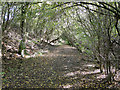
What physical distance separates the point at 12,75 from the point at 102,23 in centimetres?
425

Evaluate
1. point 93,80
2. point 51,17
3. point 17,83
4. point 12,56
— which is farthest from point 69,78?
point 12,56

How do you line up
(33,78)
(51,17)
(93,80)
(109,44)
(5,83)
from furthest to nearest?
1. (33,78)
2. (93,80)
3. (5,83)
4. (109,44)
5. (51,17)

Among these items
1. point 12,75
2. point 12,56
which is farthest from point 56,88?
point 12,56

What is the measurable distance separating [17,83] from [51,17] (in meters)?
3.02

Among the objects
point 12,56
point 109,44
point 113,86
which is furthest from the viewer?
point 12,56

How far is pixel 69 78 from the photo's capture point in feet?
16.2

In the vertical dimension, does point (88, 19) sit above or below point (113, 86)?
above

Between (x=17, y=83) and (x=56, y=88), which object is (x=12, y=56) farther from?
(x=56, y=88)

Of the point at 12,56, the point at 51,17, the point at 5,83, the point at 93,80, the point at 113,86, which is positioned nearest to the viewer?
the point at 51,17

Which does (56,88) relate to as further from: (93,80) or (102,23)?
(102,23)

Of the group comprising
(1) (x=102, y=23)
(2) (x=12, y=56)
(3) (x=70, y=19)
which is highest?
(3) (x=70, y=19)

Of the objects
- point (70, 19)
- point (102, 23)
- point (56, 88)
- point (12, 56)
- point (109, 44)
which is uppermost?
point (70, 19)

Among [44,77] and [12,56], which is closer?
[44,77]

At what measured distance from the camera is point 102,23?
364cm
